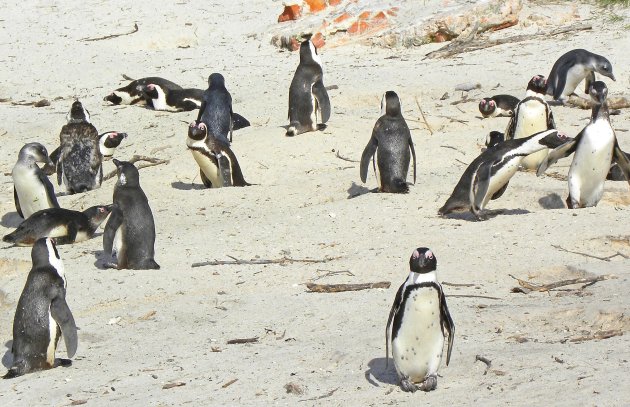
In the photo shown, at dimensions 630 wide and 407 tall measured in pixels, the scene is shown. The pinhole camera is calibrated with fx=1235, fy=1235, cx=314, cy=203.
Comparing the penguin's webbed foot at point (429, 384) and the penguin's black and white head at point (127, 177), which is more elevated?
the penguin's black and white head at point (127, 177)

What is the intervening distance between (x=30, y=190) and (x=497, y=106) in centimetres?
428

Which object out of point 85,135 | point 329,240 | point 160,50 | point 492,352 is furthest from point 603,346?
point 160,50

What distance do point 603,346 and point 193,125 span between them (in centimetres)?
550

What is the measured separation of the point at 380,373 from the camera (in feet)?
18.9

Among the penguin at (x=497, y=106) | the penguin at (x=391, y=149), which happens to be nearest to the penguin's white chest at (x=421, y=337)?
the penguin at (x=391, y=149)

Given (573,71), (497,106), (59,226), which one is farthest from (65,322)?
(573,71)

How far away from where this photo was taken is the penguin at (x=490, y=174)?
336 inches

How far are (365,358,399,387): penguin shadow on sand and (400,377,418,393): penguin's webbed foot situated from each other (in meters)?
0.10

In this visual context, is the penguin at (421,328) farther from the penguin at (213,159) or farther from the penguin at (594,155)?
the penguin at (213,159)

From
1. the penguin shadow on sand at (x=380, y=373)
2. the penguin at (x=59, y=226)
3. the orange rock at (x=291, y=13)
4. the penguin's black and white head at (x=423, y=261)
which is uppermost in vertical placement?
the orange rock at (x=291, y=13)

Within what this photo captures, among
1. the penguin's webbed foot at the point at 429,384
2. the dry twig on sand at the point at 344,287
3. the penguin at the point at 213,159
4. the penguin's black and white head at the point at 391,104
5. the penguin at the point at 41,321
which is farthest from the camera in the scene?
the penguin at the point at 213,159

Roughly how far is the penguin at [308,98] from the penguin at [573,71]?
221 cm

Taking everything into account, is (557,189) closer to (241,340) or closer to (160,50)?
(241,340)

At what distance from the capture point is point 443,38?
13.9 metres
